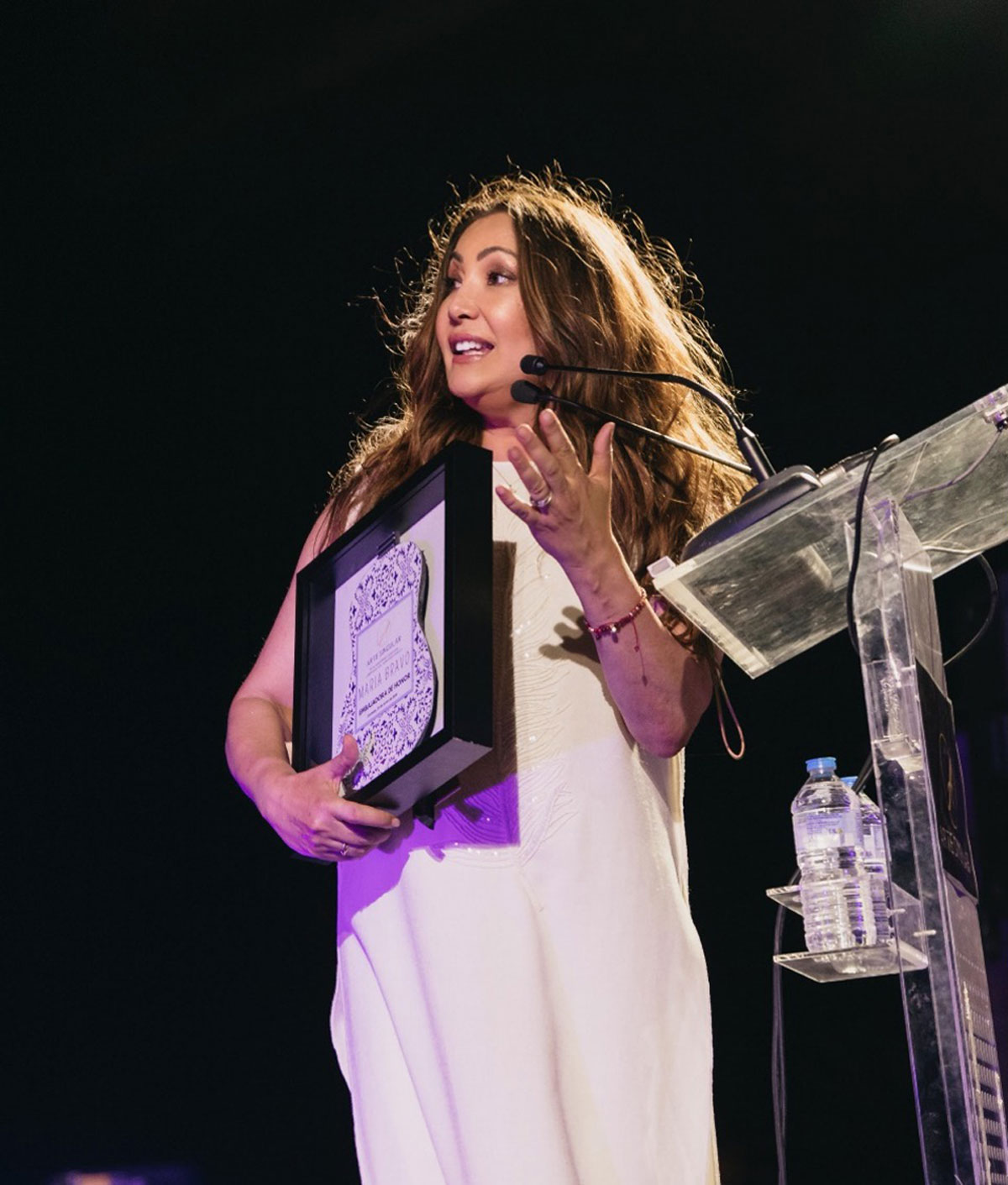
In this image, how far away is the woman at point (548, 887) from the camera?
150 centimetres

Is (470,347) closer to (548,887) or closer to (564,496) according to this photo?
(564,496)

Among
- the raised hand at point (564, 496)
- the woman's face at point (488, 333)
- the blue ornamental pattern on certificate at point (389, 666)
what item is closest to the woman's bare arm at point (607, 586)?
the raised hand at point (564, 496)

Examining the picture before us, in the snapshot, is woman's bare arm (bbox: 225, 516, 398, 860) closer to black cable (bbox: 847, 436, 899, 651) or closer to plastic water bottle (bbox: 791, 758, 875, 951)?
plastic water bottle (bbox: 791, 758, 875, 951)

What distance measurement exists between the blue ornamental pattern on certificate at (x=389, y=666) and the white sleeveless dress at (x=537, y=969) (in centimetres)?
14

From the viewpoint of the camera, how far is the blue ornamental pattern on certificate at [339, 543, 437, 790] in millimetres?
1487

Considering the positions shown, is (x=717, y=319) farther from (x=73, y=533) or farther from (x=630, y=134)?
(x=73, y=533)

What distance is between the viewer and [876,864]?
4.19 feet

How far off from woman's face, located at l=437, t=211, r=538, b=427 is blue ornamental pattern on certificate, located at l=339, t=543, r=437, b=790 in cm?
34

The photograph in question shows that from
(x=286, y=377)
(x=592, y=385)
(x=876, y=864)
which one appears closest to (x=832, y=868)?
(x=876, y=864)

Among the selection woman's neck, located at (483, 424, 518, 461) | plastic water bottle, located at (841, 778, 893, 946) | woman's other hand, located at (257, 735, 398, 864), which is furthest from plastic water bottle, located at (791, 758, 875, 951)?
woman's neck, located at (483, 424, 518, 461)

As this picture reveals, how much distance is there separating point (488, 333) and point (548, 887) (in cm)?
74

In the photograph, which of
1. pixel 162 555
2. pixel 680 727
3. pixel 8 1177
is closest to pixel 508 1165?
pixel 680 727

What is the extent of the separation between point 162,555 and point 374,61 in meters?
1.30

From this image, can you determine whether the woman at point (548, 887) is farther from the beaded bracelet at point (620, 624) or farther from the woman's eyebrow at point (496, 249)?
the woman's eyebrow at point (496, 249)
